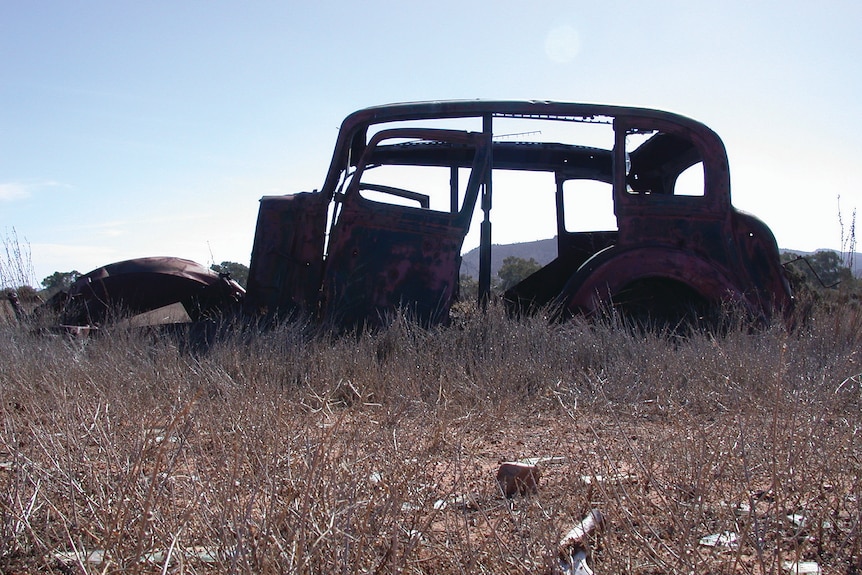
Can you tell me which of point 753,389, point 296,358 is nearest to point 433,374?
point 296,358

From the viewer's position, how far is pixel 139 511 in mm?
2131

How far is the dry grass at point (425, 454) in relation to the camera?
6.25ft

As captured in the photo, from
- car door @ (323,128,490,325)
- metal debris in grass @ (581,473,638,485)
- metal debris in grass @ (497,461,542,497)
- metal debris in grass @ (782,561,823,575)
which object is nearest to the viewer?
metal debris in grass @ (782,561,823,575)

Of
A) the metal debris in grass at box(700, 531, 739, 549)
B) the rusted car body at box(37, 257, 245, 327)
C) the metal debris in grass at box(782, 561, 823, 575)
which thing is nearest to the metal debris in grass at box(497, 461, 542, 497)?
the metal debris in grass at box(700, 531, 739, 549)

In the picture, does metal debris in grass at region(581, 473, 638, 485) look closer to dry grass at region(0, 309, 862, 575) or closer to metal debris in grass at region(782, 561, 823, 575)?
dry grass at region(0, 309, 862, 575)

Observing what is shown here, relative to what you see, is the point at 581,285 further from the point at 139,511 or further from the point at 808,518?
the point at 139,511

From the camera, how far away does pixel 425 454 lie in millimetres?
2455

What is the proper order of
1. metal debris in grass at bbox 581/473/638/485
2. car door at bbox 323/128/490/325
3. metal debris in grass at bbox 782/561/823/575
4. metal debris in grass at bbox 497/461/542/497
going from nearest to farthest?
metal debris in grass at bbox 782/561/823/575 < metal debris in grass at bbox 581/473/638/485 < metal debris in grass at bbox 497/461/542/497 < car door at bbox 323/128/490/325

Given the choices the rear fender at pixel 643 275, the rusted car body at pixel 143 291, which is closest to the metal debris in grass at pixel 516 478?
the rear fender at pixel 643 275

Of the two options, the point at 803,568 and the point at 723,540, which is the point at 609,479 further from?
the point at 803,568

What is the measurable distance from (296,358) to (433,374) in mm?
839

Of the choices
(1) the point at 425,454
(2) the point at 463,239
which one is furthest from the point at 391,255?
(1) the point at 425,454

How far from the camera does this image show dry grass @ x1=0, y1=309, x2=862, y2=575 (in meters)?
1.90

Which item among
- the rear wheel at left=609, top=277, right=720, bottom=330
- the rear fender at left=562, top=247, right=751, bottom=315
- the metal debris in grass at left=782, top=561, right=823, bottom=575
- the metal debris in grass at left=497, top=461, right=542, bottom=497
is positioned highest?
the rear fender at left=562, top=247, right=751, bottom=315
